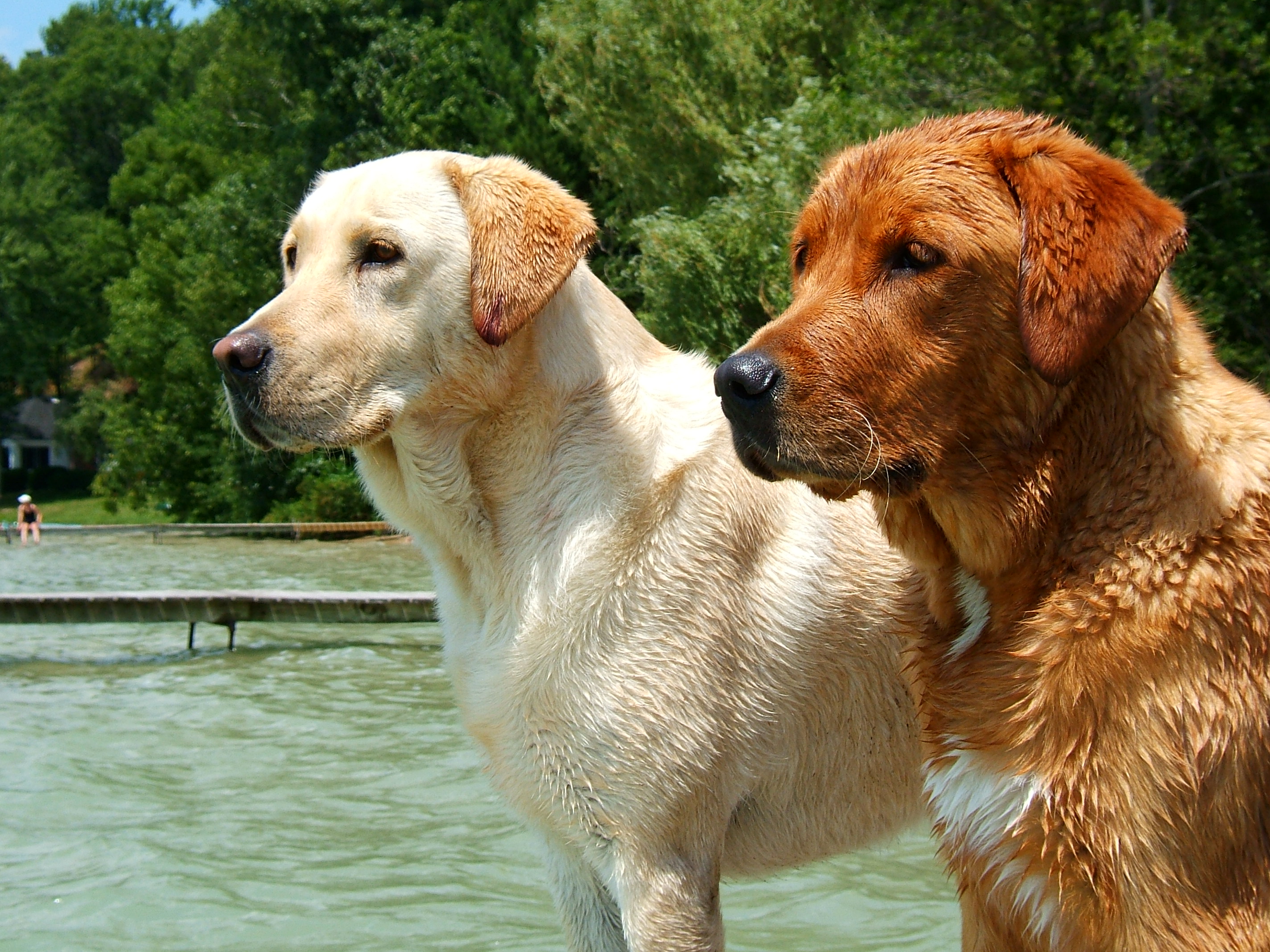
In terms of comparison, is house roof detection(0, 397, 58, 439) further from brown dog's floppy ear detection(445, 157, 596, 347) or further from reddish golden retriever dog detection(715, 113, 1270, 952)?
reddish golden retriever dog detection(715, 113, 1270, 952)

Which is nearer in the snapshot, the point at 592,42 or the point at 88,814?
the point at 88,814

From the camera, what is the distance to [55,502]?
6775 cm

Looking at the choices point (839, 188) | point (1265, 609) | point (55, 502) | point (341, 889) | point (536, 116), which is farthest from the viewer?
point (55, 502)

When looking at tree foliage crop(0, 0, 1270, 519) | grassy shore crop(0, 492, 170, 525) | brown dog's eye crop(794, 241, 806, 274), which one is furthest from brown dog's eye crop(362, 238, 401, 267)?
grassy shore crop(0, 492, 170, 525)

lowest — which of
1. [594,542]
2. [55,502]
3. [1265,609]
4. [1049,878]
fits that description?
[55,502]

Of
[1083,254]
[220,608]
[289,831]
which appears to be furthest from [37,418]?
[1083,254]

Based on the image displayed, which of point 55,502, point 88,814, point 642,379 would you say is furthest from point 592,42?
point 55,502

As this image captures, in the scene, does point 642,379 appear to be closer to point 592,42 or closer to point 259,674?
point 259,674

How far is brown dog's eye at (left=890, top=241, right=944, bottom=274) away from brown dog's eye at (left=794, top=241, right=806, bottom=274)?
0.32 m

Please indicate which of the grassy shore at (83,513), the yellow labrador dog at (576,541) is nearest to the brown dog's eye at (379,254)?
the yellow labrador dog at (576,541)

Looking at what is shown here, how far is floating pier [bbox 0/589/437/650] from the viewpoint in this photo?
12805 mm

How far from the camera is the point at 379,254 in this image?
3.77 meters

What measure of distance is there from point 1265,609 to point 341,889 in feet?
16.2

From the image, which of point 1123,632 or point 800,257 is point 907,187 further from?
point 1123,632
